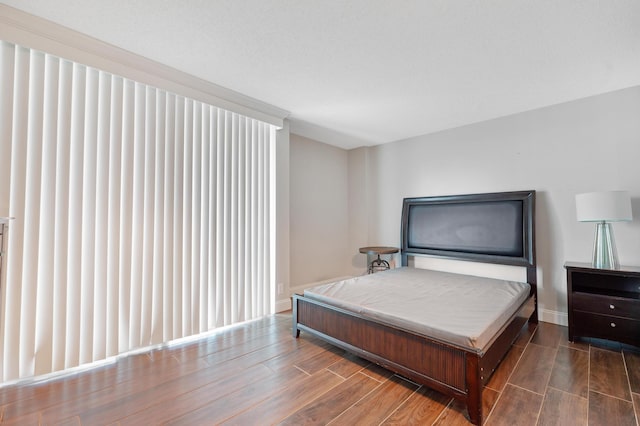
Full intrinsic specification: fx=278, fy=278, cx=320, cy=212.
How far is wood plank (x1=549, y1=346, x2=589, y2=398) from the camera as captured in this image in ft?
6.15

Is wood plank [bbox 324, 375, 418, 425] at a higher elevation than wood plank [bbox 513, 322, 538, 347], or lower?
higher

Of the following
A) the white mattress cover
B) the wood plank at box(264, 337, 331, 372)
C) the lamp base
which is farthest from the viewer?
the lamp base

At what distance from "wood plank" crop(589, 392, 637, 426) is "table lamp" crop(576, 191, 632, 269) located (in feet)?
4.16

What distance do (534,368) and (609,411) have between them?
1.63 ft

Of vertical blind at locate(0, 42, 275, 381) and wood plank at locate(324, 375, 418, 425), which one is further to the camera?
vertical blind at locate(0, 42, 275, 381)

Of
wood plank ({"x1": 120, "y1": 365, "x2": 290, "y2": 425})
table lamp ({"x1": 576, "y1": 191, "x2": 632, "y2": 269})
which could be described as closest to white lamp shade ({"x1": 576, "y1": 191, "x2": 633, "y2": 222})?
table lamp ({"x1": 576, "y1": 191, "x2": 632, "y2": 269})

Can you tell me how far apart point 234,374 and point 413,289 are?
1787mm

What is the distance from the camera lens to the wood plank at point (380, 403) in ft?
5.26

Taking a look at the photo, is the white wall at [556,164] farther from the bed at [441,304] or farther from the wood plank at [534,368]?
the wood plank at [534,368]

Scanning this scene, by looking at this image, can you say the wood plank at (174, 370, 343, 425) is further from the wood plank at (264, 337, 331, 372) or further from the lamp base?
the lamp base

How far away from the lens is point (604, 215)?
8.05 feet

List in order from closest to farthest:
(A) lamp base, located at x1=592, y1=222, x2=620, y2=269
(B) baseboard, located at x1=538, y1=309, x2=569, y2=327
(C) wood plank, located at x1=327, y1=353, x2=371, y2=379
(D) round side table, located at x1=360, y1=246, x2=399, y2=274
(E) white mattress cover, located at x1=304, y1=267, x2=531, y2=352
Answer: (E) white mattress cover, located at x1=304, y1=267, x2=531, y2=352 < (C) wood plank, located at x1=327, y1=353, x2=371, y2=379 < (A) lamp base, located at x1=592, y1=222, x2=620, y2=269 < (B) baseboard, located at x1=538, y1=309, x2=569, y2=327 < (D) round side table, located at x1=360, y1=246, x2=399, y2=274

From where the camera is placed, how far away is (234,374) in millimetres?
2100

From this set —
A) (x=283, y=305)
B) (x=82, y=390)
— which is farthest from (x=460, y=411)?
(x=82, y=390)
